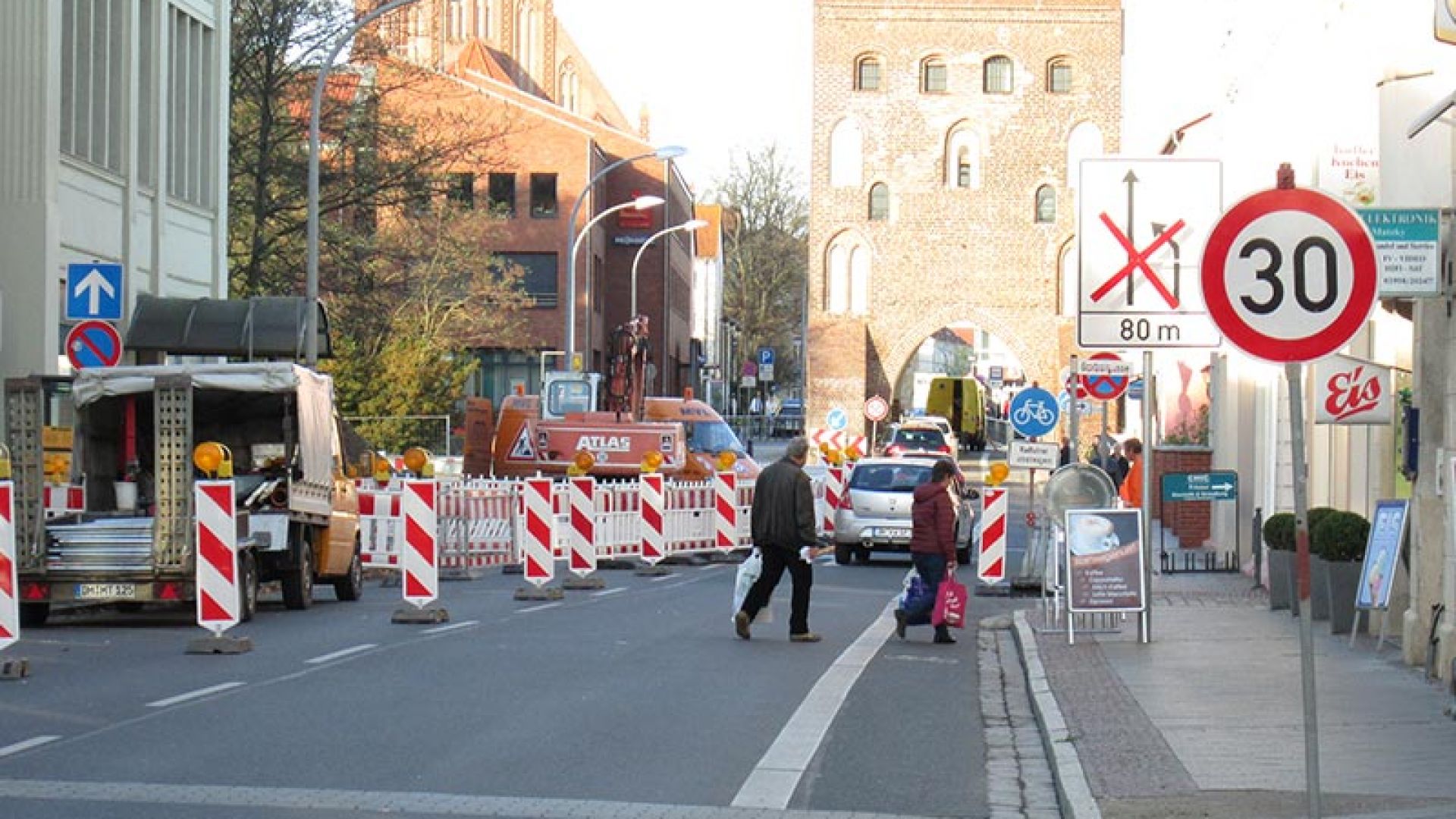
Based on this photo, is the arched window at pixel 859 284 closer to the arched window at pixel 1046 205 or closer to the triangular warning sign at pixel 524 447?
the arched window at pixel 1046 205

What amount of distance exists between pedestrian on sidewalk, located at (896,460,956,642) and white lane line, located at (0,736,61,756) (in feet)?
29.0

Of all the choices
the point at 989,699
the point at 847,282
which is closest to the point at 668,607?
the point at 989,699

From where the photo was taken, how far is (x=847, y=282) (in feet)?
283

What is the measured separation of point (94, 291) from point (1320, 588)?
477 inches

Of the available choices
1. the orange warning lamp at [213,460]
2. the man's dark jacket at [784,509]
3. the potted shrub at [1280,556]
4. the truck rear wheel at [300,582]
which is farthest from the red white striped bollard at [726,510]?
the orange warning lamp at [213,460]

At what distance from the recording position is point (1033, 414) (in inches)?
1112

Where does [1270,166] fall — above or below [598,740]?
above

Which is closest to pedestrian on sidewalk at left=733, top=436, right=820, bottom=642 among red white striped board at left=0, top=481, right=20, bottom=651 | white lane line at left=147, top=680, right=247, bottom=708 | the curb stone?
the curb stone

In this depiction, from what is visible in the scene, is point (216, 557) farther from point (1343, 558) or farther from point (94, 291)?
point (1343, 558)

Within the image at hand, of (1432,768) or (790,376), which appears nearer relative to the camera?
(1432,768)

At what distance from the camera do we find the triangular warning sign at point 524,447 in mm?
35500

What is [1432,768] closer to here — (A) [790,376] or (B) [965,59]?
(B) [965,59]

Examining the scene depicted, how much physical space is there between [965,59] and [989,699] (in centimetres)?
7394

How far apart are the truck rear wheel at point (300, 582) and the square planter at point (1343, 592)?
9.54 meters
